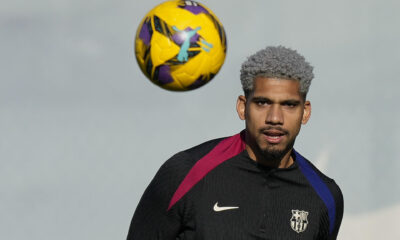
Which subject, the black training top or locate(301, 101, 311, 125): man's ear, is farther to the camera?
locate(301, 101, 311, 125): man's ear

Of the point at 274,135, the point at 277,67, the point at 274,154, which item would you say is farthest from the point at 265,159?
the point at 277,67

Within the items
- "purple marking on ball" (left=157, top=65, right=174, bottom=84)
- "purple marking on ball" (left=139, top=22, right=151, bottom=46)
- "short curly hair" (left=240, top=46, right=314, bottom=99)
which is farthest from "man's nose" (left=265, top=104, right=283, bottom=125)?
"purple marking on ball" (left=139, top=22, right=151, bottom=46)

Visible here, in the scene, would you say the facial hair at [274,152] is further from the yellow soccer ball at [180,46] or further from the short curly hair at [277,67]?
the yellow soccer ball at [180,46]

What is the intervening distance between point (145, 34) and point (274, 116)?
1.82 m

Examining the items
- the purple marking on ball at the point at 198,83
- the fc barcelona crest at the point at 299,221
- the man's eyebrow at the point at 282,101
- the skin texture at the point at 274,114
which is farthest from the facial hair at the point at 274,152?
the purple marking on ball at the point at 198,83

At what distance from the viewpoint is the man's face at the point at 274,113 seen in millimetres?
9641

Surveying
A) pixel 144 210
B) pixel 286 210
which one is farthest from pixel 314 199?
pixel 144 210

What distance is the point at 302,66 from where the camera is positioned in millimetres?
9828

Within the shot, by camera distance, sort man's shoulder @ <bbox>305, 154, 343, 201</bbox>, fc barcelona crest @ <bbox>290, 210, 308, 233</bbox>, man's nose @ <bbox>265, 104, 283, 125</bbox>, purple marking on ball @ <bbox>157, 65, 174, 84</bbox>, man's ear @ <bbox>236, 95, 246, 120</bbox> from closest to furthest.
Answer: man's nose @ <bbox>265, 104, 283, 125</bbox> → man's ear @ <bbox>236, 95, 246, 120</bbox> → fc barcelona crest @ <bbox>290, 210, 308, 233</bbox> → purple marking on ball @ <bbox>157, 65, 174, 84</bbox> → man's shoulder @ <bbox>305, 154, 343, 201</bbox>

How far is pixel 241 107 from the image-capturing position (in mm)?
10039

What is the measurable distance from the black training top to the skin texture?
44 centimetres

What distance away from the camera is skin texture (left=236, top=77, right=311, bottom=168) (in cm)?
964

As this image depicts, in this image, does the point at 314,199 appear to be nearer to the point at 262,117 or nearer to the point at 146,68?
the point at 262,117

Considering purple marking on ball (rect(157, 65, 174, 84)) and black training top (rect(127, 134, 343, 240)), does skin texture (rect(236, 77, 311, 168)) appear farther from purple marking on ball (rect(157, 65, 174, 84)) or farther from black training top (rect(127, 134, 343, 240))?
purple marking on ball (rect(157, 65, 174, 84))
